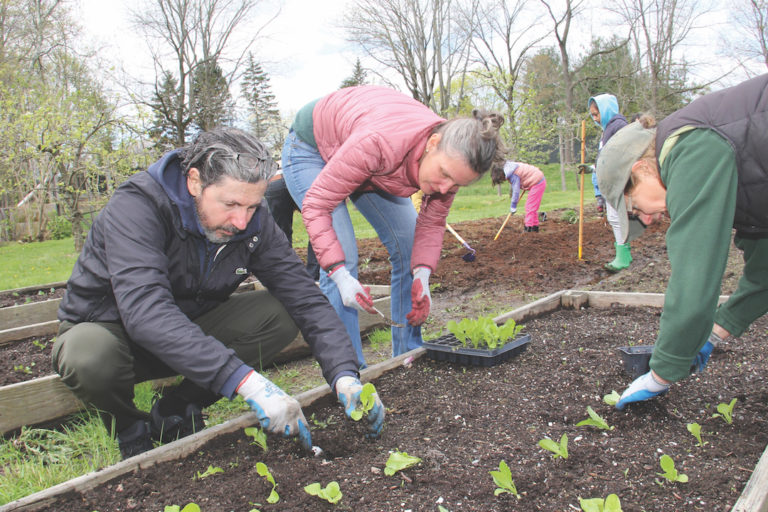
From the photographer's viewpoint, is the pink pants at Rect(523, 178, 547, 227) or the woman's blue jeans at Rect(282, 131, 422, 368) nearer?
the woman's blue jeans at Rect(282, 131, 422, 368)

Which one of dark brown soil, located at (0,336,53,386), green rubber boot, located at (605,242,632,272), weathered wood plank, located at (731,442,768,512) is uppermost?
dark brown soil, located at (0,336,53,386)

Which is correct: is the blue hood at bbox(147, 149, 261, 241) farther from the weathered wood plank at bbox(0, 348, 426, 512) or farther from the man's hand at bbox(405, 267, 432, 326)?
the man's hand at bbox(405, 267, 432, 326)

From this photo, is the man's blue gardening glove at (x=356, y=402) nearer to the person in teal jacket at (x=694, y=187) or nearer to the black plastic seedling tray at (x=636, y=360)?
the person in teal jacket at (x=694, y=187)

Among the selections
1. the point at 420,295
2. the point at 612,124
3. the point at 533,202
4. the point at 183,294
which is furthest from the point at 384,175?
the point at 533,202

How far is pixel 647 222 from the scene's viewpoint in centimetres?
163

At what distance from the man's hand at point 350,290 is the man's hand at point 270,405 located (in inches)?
29.4

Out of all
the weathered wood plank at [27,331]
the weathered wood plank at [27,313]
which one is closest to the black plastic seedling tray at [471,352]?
the weathered wood plank at [27,331]

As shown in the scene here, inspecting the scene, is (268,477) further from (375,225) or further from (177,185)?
(375,225)

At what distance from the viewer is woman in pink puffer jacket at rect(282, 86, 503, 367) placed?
212cm

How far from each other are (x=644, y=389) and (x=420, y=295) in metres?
1.13

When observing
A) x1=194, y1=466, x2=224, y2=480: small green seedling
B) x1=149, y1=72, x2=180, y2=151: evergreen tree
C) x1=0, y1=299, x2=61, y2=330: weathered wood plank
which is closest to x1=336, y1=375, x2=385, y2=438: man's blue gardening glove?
x1=194, y1=466, x2=224, y2=480: small green seedling

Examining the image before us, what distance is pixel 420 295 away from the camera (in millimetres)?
2572

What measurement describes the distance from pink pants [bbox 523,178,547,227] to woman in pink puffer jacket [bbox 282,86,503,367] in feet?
14.8

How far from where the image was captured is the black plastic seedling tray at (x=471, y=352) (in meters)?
2.40
